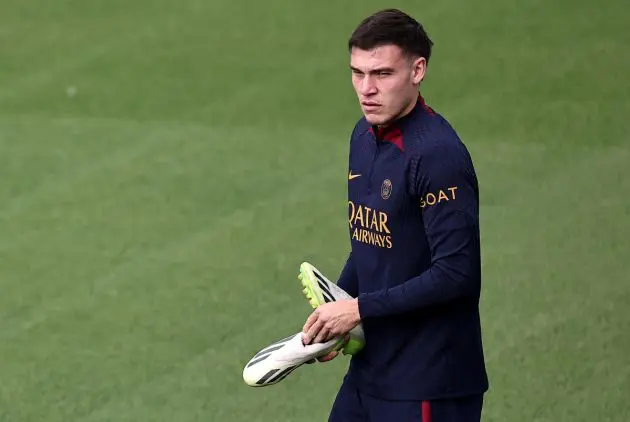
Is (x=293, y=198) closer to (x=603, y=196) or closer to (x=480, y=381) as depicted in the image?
(x=603, y=196)

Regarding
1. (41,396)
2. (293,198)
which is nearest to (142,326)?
(41,396)

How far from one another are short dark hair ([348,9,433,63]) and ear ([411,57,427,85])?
0.02 metres

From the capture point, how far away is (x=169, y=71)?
1036cm

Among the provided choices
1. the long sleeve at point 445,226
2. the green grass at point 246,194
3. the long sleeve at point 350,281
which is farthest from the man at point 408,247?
the green grass at point 246,194

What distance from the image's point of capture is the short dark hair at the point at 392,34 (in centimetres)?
341

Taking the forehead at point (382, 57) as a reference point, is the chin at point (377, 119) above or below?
below

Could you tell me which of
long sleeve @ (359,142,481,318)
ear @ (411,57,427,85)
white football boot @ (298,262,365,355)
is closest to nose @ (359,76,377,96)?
ear @ (411,57,427,85)

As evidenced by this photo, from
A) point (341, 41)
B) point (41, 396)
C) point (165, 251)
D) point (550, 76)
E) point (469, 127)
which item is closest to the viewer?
point (41, 396)

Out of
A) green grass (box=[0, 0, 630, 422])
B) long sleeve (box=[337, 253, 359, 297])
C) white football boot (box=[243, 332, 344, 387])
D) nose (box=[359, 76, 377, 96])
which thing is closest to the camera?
nose (box=[359, 76, 377, 96])

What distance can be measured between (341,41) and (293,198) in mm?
3152

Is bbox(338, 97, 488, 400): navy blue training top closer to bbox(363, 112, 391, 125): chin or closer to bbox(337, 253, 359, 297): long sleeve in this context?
bbox(363, 112, 391, 125): chin

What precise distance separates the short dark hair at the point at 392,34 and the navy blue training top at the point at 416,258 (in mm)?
195

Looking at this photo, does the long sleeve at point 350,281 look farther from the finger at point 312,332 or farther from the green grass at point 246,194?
the green grass at point 246,194

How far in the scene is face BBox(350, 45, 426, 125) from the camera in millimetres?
3424
